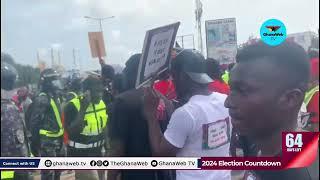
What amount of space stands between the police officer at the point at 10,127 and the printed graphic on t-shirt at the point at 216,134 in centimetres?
87

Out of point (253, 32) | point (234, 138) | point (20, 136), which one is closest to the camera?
point (253, 32)

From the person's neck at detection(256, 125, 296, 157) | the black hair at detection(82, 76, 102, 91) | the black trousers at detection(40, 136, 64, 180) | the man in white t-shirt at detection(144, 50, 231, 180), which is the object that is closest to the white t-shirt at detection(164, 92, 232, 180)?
the man in white t-shirt at detection(144, 50, 231, 180)

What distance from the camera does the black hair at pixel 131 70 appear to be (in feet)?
6.77

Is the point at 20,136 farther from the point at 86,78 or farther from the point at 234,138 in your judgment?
the point at 234,138

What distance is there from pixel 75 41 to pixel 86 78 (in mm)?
170

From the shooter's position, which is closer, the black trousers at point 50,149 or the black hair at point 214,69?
the black hair at point 214,69

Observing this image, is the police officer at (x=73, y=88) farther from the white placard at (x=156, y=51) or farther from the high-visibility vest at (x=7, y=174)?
the high-visibility vest at (x=7, y=174)

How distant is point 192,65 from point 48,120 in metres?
0.75

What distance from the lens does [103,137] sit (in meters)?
2.26

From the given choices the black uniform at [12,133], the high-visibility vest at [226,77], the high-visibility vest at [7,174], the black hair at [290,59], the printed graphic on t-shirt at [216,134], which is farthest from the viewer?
the black uniform at [12,133]

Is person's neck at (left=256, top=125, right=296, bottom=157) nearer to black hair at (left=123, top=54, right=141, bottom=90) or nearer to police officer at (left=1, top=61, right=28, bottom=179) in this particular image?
black hair at (left=123, top=54, right=141, bottom=90)

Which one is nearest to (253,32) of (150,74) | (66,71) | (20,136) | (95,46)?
(150,74)

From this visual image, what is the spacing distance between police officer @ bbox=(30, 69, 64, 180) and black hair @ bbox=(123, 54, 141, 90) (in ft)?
1.03

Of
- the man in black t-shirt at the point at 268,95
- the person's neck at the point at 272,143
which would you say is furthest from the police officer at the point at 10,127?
the person's neck at the point at 272,143
